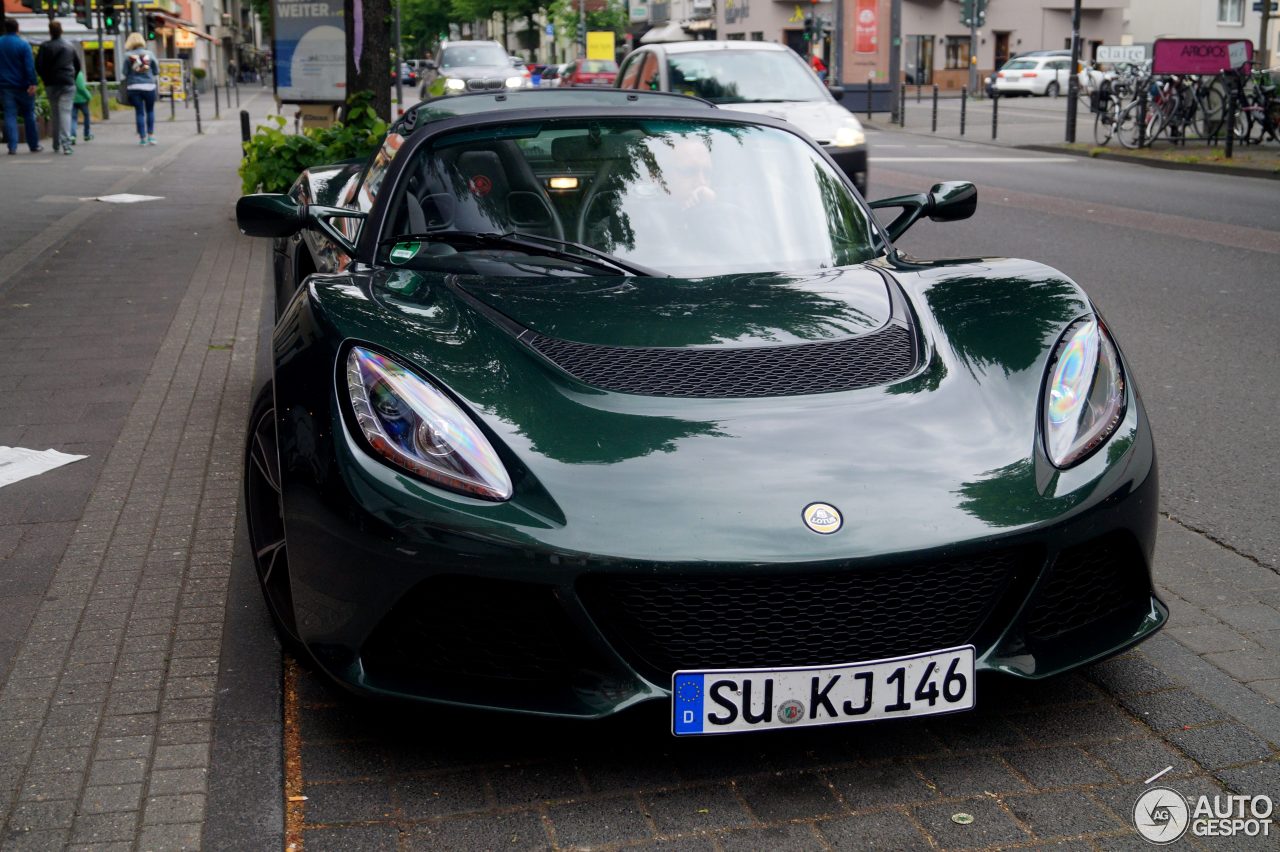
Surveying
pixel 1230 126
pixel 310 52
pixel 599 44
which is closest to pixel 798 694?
pixel 310 52

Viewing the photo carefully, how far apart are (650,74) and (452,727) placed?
1266cm

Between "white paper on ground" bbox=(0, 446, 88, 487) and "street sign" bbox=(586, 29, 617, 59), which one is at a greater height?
"street sign" bbox=(586, 29, 617, 59)

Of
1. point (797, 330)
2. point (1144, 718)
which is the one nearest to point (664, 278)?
point (797, 330)

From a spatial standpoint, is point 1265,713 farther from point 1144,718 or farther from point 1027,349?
point 1027,349

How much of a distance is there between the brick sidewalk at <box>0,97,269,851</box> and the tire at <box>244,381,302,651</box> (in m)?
0.25

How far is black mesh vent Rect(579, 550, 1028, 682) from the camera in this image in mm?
2727

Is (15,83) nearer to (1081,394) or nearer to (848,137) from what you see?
(848,137)

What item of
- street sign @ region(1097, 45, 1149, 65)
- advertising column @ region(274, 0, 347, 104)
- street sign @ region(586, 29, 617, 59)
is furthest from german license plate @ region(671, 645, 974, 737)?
street sign @ region(586, 29, 617, 59)

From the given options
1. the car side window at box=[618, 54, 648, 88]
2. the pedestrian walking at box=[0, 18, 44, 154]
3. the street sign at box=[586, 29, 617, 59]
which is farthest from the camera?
the street sign at box=[586, 29, 617, 59]

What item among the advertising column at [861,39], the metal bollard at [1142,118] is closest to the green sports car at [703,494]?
the metal bollard at [1142,118]

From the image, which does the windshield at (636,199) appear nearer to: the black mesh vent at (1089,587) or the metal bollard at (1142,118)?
the black mesh vent at (1089,587)

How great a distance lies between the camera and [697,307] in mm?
3510

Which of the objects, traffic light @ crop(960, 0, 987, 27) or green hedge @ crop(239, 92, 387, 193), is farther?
traffic light @ crop(960, 0, 987, 27)

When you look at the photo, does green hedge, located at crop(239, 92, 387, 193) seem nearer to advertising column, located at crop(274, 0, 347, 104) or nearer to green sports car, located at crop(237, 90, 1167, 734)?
advertising column, located at crop(274, 0, 347, 104)
